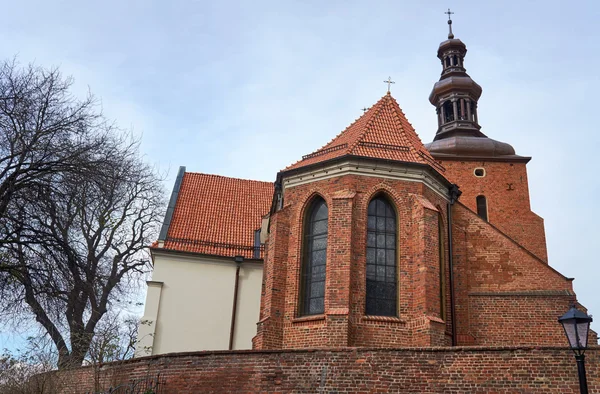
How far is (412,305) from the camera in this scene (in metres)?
14.4

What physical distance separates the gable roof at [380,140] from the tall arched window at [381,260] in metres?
1.43

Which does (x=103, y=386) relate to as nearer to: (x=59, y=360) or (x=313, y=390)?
(x=59, y=360)

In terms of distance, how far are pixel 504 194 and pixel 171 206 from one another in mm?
16490

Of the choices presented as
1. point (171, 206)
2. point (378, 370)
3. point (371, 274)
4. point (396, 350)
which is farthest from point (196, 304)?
point (396, 350)

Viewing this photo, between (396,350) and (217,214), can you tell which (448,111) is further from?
(396,350)

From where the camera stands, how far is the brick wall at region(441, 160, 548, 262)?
29.2m

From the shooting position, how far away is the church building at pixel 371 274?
47.2 ft

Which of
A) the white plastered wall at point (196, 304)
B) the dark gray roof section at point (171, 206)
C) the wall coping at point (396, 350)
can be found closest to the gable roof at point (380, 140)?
the white plastered wall at point (196, 304)

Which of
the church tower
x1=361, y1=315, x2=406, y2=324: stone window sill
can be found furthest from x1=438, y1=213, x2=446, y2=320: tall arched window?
the church tower

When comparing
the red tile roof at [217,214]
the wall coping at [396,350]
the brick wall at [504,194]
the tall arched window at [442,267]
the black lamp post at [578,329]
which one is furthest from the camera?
the brick wall at [504,194]

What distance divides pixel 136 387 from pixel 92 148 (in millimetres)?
5263

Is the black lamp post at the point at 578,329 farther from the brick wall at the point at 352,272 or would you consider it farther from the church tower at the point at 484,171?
the church tower at the point at 484,171

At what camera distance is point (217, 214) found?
24.4 metres

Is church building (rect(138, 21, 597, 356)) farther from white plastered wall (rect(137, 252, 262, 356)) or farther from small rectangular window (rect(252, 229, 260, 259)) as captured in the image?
small rectangular window (rect(252, 229, 260, 259))
